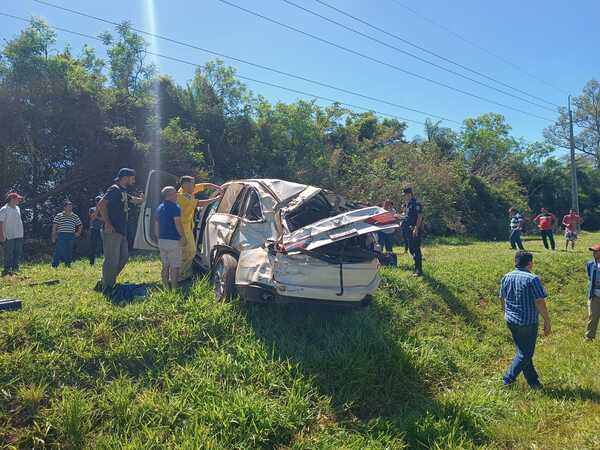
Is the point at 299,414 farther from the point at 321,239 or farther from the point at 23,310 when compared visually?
the point at 23,310

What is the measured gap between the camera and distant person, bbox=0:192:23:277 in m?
9.09

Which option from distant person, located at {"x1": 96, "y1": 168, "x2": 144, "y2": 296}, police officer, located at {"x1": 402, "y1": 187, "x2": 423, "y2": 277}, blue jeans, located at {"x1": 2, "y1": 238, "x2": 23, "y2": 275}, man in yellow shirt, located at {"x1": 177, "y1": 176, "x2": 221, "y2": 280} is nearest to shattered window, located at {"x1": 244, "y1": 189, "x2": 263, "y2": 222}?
man in yellow shirt, located at {"x1": 177, "y1": 176, "x2": 221, "y2": 280}

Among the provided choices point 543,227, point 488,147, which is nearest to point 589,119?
point 488,147

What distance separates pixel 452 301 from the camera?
27.8ft

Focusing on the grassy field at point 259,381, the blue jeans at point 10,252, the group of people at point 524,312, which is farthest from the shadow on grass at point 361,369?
the blue jeans at point 10,252

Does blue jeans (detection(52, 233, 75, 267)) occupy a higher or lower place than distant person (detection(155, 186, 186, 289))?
lower

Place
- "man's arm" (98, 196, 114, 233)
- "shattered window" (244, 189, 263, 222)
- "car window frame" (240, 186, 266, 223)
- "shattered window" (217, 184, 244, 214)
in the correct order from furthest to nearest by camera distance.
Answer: "shattered window" (217, 184, 244, 214) < "man's arm" (98, 196, 114, 233) < "shattered window" (244, 189, 263, 222) < "car window frame" (240, 186, 266, 223)

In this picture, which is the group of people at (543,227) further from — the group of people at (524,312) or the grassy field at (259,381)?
the group of people at (524,312)

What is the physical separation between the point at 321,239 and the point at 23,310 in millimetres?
3762

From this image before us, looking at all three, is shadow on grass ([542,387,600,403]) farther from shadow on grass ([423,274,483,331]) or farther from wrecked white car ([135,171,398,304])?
shadow on grass ([423,274,483,331])

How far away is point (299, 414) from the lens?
179 inches

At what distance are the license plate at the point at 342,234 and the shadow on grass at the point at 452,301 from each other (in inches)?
169

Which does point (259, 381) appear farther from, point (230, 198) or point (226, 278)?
point (230, 198)

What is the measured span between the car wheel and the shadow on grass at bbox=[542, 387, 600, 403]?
4059 mm
